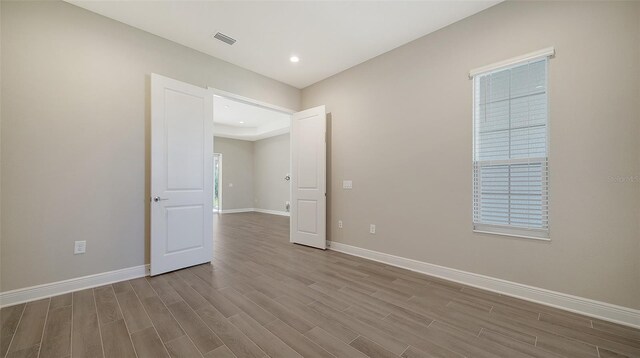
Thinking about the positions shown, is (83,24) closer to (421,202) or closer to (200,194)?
(200,194)

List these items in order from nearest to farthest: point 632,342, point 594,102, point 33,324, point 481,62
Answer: point 632,342 → point 33,324 → point 594,102 → point 481,62

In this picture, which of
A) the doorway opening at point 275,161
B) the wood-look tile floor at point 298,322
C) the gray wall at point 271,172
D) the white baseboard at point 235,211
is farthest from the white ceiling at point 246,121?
the wood-look tile floor at point 298,322

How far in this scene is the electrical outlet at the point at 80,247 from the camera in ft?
8.28

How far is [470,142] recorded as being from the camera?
8.86 feet

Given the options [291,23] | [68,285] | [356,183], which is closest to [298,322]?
[356,183]

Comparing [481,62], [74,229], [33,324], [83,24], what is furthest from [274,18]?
[33,324]

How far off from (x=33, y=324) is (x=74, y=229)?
90 centimetres

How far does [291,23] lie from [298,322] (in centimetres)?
304

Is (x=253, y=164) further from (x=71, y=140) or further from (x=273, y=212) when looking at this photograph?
(x=71, y=140)

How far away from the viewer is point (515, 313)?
2.08 m

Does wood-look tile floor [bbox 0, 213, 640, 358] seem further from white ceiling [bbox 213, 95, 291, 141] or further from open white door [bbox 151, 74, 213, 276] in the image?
white ceiling [bbox 213, 95, 291, 141]

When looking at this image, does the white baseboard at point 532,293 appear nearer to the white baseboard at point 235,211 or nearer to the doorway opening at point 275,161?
the doorway opening at point 275,161

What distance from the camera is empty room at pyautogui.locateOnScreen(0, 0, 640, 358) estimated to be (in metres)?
1.90

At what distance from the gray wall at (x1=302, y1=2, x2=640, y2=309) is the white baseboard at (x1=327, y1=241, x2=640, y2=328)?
6cm
